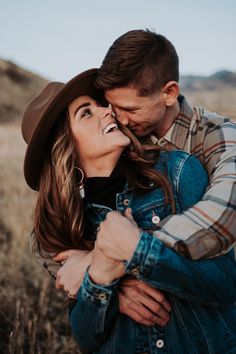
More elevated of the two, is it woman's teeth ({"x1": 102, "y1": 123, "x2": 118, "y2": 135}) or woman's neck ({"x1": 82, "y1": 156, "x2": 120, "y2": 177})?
woman's teeth ({"x1": 102, "y1": 123, "x2": 118, "y2": 135})

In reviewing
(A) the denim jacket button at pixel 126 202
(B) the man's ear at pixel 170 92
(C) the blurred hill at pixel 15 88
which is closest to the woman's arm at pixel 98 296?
(A) the denim jacket button at pixel 126 202

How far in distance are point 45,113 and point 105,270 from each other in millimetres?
941

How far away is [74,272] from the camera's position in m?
2.16

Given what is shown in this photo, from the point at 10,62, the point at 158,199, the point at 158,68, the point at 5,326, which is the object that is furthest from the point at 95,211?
the point at 10,62

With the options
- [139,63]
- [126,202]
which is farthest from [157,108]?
[126,202]

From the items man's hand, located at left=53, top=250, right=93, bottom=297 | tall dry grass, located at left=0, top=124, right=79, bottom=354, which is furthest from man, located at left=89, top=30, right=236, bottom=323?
tall dry grass, located at left=0, top=124, right=79, bottom=354

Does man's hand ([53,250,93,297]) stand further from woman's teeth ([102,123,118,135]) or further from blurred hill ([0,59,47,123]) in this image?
blurred hill ([0,59,47,123])

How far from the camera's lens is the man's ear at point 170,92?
2893 millimetres

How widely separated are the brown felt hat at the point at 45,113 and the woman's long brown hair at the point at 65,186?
7 centimetres

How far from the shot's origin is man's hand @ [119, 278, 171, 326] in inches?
78.0

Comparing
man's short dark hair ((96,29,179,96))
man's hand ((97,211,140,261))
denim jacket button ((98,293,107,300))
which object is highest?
man's short dark hair ((96,29,179,96))

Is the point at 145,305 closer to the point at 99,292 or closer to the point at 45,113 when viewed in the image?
the point at 99,292

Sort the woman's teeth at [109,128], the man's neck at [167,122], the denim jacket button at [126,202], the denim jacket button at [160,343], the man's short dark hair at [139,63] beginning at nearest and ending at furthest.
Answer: the denim jacket button at [160,343]
the denim jacket button at [126,202]
the woman's teeth at [109,128]
the man's short dark hair at [139,63]
the man's neck at [167,122]

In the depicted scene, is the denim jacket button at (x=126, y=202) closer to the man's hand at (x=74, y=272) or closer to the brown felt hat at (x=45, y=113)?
the man's hand at (x=74, y=272)
